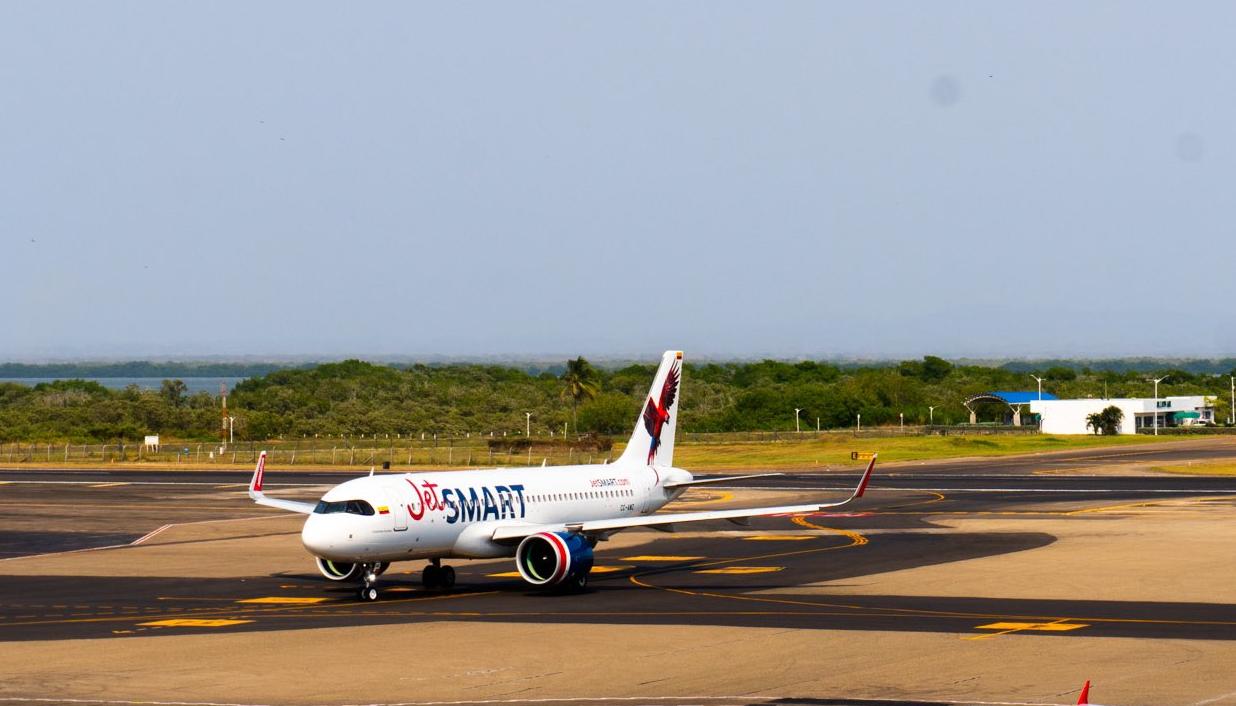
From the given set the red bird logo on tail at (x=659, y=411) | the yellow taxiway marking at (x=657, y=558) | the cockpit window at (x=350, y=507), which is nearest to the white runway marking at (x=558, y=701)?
the cockpit window at (x=350, y=507)

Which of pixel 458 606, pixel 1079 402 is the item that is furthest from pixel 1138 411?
pixel 458 606

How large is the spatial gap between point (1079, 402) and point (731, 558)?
142 meters

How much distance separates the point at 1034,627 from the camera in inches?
1508

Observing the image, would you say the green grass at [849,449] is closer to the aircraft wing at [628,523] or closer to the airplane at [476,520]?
the airplane at [476,520]

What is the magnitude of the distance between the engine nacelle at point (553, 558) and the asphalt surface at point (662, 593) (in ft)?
2.24

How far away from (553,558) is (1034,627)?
47.2 feet

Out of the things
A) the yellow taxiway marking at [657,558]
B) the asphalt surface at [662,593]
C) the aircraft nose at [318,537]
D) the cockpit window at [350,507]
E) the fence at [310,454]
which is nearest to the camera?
the asphalt surface at [662,593]

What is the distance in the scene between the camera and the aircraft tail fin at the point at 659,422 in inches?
2261

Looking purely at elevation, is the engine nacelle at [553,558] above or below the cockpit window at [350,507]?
below

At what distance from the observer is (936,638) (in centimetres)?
3659

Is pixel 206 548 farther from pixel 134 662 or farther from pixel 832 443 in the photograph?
pixel 832 443

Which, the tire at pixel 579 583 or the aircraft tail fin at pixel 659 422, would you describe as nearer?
the tire at pixel 579 583

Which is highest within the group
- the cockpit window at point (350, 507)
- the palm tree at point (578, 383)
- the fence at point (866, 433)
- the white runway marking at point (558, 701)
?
the palm tree at point (578, 383)

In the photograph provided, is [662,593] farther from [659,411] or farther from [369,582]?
[659,411]
